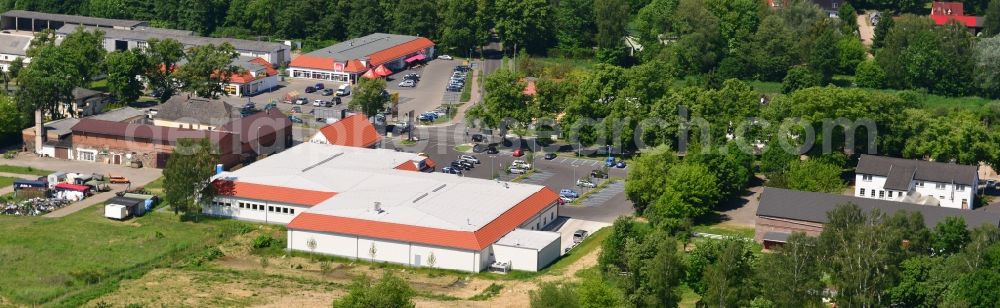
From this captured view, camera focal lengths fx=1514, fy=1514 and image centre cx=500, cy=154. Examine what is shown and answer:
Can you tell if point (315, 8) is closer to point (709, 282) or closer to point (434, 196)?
point (434, 196)

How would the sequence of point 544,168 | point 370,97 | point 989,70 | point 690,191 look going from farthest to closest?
point 989,70 < point 370,97 < point 544,168 < point 690,191

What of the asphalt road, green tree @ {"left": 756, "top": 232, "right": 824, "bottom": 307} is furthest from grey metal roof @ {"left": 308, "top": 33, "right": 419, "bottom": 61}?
green tree @ {"left": 756, "top": 232, "right": 824, "bottom": 307}

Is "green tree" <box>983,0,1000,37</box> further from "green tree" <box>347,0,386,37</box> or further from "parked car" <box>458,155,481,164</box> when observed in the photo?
"parked car" <box>458,155,481,164</box>

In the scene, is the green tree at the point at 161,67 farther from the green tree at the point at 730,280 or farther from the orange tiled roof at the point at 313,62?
the green tree at the point at 730,280

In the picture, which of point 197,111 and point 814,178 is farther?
point 197,111

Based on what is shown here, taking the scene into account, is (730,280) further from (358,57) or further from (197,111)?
A: (358,57)

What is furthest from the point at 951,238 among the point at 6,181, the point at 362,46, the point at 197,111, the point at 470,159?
the point at 362,46

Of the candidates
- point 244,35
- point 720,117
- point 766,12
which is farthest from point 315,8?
point 720,117
